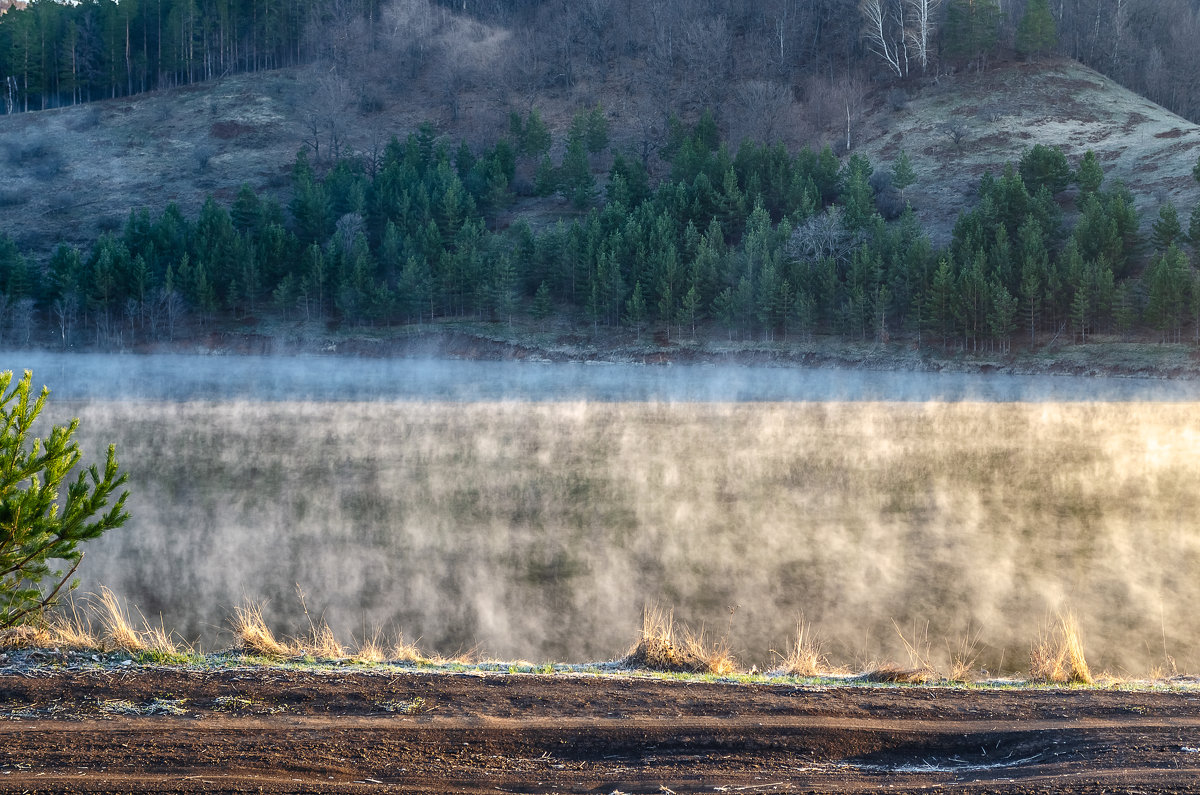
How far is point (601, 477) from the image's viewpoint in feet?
71.4

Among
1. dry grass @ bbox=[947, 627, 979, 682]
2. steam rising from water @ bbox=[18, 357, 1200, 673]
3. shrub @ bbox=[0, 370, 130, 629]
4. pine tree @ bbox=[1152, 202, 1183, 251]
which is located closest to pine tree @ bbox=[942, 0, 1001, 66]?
pine tree @ bbox=[1152, 202, 1183, 251]

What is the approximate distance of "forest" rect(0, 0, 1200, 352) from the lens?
168ft

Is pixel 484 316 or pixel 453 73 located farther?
pixel 453 73

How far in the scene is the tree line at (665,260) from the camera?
Result: 5038 centimetres

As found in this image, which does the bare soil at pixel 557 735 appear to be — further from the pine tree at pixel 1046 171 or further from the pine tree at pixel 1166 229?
the pine tree at pixel 1046 171

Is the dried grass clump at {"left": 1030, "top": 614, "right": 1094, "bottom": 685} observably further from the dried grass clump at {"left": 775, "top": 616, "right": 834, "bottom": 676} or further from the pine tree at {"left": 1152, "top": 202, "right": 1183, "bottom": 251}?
the pine tree at {"left": 1152, "top": 202, "right": 1183, "bottom": 251}

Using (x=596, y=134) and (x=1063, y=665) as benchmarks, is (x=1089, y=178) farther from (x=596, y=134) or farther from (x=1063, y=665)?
(x=1063, y=665)

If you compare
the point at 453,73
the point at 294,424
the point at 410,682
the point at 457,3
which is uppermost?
the point at 457,3

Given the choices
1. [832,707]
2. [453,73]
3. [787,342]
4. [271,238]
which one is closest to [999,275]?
[787,342]

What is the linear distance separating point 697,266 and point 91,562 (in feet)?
150

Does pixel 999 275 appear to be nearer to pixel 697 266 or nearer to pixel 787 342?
pixel 787 342

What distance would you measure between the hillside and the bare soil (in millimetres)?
57158

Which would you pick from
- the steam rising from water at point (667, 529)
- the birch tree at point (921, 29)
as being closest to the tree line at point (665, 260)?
the birch tree at point (921, 29)

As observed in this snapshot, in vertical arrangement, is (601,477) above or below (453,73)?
below
